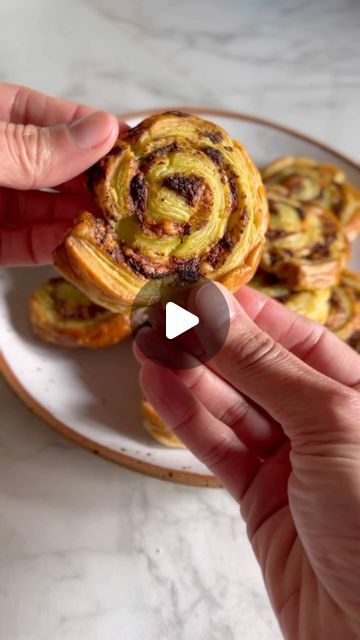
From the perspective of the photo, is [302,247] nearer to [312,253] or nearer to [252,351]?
[312,253]

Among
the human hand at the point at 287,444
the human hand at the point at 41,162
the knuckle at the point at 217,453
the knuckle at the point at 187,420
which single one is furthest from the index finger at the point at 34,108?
the knuckle at the point at 217,453

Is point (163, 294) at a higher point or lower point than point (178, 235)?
lower

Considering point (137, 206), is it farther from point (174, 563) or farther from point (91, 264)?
point (174, 563)

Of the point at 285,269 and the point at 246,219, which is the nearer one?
the point at 246,219

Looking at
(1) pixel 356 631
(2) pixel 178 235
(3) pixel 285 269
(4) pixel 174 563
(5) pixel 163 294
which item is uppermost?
(2) pixel 178 235

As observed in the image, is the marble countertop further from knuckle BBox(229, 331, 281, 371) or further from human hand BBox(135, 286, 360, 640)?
knuckle BBox(229, 331, 281, 371)

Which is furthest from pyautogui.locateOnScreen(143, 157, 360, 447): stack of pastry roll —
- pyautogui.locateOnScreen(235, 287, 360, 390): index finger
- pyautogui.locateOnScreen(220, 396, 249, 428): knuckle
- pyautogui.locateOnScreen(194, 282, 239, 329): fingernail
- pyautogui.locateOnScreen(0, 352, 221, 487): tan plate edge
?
pyautogui.locateOnScreen(194, 282, 239, 329): fingernail

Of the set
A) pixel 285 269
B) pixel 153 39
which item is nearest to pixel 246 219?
pixel 285 269
